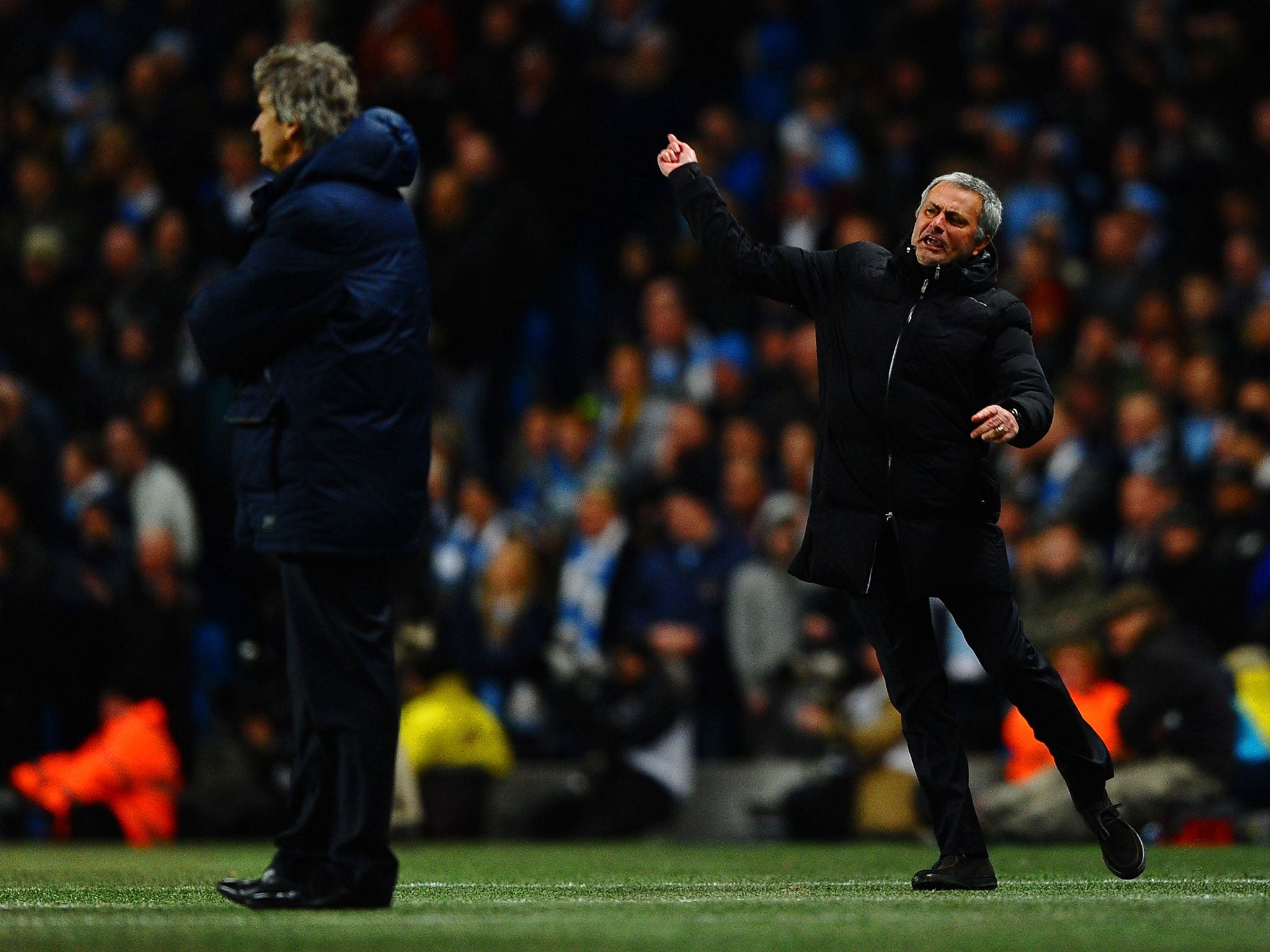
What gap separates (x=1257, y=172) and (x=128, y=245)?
326 inches

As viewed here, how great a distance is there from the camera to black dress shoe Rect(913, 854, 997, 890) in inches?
293

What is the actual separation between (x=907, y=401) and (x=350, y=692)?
2.14 meters

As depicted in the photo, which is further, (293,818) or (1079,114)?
(1079,114)

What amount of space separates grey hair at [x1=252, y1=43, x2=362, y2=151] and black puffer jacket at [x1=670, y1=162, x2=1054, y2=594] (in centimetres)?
149

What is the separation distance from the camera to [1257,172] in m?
15.3

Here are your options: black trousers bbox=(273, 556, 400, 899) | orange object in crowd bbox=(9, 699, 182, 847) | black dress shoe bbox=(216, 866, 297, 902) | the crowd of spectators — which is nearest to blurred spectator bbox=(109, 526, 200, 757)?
the crowd of spectators

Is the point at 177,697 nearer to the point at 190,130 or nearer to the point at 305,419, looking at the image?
the point at 190,130

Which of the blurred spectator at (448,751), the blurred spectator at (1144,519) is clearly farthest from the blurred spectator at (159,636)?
the blurred spectator at (1144,519)

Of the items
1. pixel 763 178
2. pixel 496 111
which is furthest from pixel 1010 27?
pixel 496 111

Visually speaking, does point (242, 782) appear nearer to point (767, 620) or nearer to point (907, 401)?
point (767, 620)

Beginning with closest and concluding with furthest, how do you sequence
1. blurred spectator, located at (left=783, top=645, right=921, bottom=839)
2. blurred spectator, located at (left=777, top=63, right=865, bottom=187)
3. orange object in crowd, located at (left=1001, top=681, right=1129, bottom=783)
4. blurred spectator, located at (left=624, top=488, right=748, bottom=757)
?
orange object in crowd, located at (left=1001, top=681, right=1129, bottom=783), blurred spectator, located at (left=783, top=645, right=921, bottom=839), blurred spectator, located at (left=624, top=488, right=748, bottom=757), blurred spectator, located at (left=777, top=63, right=865, bottom=187)

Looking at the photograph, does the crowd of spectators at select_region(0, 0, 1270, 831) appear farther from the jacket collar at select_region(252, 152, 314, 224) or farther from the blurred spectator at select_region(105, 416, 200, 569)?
the jacket collar at select_region(252, 152, 314, 224)

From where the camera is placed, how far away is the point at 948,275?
749 centimetres

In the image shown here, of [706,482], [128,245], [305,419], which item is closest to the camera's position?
[305,419]
